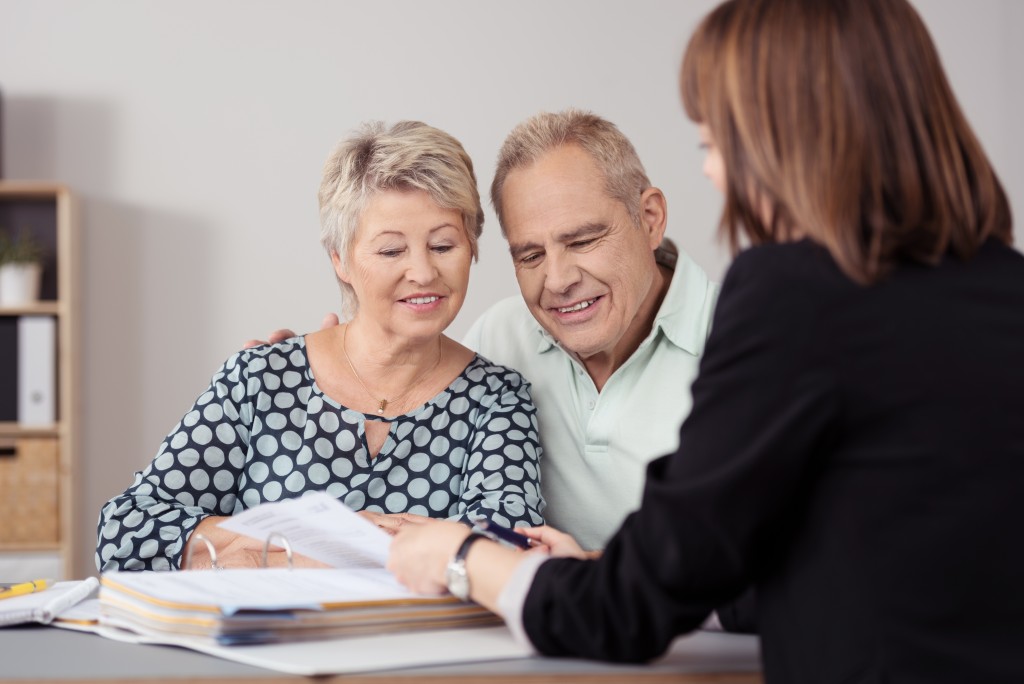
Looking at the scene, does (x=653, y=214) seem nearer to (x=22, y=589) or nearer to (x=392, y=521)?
(x=392, y=521)

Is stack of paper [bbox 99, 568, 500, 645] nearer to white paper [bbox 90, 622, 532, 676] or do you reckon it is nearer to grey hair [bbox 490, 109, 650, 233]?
white paper [bbox 90, 622, 532, 676]

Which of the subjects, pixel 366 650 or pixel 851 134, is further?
pixel 366 650

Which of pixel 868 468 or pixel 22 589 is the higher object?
pixel 868 468

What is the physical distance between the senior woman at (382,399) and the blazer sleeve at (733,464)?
0.77 m

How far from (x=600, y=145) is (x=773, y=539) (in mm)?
1221

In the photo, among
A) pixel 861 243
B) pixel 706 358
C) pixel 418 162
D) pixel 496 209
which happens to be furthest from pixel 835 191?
pixel 496 209

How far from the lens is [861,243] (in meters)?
0.94

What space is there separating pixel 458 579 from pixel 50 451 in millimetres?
3682

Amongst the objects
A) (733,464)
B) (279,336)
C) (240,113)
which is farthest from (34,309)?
(733,464)

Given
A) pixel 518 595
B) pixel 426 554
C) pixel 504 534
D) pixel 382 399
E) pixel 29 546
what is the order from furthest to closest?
pixel 29 546 < pixel 382 399 < pixel 504 534 < pixel 426 554 < pixel 518 595

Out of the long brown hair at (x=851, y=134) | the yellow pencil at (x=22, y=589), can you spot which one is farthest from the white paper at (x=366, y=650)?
the long brown hair at (x=851, y=134)

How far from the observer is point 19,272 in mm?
4344

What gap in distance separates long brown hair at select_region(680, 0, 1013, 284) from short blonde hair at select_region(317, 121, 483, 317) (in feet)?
2.97

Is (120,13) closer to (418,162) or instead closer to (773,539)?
(418,162)
